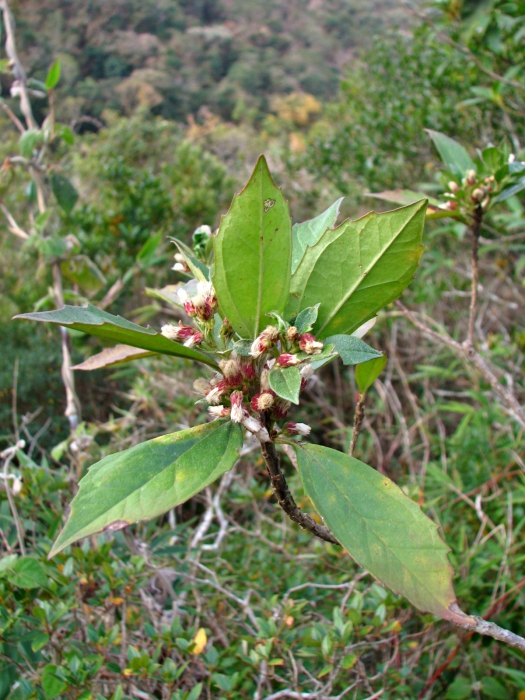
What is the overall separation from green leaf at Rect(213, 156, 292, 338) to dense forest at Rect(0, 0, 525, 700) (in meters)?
0.01

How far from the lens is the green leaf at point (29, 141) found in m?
1.66

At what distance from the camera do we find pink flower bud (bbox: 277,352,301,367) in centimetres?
63

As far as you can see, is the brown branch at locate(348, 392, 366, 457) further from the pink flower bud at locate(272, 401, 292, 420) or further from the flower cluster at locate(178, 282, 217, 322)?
the flower cluster at locate(178, 282, 217, 322)

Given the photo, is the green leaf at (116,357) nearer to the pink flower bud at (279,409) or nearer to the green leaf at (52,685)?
the pink flower bud at (279,409)

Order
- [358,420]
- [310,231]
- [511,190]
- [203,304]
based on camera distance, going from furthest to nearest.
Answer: [511,190] < [358,420] < [310,231] < [203,304]

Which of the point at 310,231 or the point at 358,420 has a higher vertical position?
the point at 310,231

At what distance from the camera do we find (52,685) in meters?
0.95

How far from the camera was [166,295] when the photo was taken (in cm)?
87

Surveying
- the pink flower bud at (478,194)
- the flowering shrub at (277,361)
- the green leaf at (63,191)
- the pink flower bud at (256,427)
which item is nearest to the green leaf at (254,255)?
the flowering shrub at (277,361)

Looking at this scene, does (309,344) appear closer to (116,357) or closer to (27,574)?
(116,357)

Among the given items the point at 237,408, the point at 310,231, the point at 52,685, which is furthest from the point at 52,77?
the point at 52,685

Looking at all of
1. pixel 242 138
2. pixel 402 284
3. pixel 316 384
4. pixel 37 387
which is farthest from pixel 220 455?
pixel 242 138

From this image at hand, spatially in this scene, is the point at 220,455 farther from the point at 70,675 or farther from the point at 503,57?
the point at 503,57

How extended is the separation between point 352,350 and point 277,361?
0.10m
